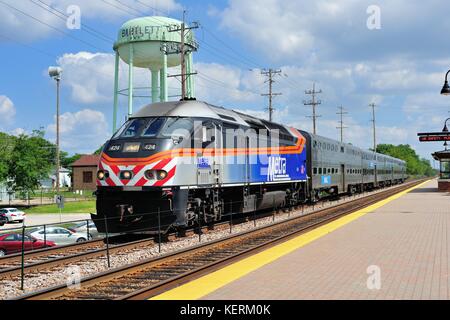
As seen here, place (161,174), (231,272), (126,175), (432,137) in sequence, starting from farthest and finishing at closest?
(432,137)
(126,175)
(161,174)
(231,272)

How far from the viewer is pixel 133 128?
1480 centimetres

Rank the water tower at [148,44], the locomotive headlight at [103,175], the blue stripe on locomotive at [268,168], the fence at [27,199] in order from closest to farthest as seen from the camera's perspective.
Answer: the locomotive headlight at [103,175]
the blue stripe on locomotive at [268,168]
the water tower at [148,44]
the fence at [27,199]

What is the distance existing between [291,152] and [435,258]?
13087 mm

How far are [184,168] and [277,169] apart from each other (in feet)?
26.3

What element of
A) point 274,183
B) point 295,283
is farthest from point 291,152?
point 295,283

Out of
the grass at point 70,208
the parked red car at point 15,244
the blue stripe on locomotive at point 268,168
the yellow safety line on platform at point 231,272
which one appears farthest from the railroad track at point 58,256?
the grass at point 70,208

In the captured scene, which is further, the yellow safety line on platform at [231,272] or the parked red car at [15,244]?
the parked red car at [15,244]

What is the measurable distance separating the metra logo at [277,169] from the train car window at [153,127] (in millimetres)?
6982

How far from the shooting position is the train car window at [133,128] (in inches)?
575

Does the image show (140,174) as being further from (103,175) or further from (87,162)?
(87,162)

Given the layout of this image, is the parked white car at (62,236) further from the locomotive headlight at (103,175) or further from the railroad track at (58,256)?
the locomotive headlight at (103,175)

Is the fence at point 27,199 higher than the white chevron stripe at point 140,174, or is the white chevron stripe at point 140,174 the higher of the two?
the white chevron stripe at point 140,174

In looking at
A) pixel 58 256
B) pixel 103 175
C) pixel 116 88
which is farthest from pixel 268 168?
pixel 116 88

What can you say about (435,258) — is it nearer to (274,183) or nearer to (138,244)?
(138,244)
